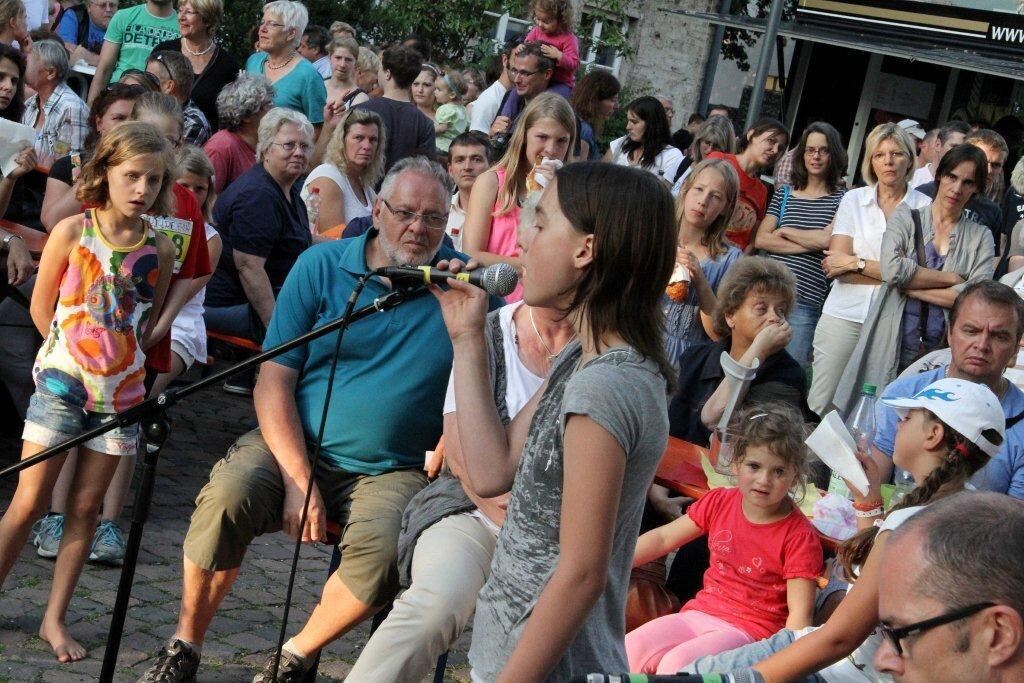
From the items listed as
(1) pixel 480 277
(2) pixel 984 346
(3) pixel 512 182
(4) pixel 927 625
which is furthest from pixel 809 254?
(4) pixel 927 625

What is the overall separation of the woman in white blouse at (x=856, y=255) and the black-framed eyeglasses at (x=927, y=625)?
5.56 meters

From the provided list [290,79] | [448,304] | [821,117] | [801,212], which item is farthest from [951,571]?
[821,117]

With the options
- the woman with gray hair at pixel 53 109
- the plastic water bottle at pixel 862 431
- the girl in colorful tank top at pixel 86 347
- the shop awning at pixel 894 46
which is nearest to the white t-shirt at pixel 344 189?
the woman with gray hair at pixel 53 109

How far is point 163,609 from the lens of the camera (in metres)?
4.82

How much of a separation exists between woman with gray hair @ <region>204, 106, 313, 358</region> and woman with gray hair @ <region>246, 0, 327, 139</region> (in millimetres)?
1957

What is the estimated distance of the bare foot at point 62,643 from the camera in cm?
428

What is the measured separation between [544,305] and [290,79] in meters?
6.81

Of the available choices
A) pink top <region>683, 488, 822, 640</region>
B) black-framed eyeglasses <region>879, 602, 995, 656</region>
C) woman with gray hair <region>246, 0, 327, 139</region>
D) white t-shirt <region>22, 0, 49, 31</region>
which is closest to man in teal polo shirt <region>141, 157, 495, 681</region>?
pink top <region>683, 488, 822, 640</region>

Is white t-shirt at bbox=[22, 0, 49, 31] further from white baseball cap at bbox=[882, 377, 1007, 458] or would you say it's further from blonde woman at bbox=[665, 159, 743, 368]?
white baseball cap at bbox=[882, 377, 1007, 458]

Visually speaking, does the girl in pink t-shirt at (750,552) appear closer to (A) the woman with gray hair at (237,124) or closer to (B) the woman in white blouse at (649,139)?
(A) the woman with gray hair at (237,124)

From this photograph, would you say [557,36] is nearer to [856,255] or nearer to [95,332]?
[856,255]

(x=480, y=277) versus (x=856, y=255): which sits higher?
(x=480, y=277)

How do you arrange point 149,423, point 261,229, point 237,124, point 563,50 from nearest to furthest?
point 149,423, point 261,229, point 237,124, point 563,50

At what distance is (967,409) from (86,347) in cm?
281
